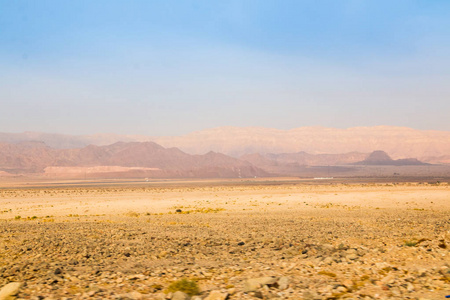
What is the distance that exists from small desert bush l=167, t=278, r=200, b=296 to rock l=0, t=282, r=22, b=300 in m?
3.01

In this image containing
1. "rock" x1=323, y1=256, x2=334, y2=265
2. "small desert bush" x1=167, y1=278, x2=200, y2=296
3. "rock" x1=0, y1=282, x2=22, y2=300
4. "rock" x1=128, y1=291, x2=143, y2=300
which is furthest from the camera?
"rock" x1=323, y1=256, x2=334, y2=265

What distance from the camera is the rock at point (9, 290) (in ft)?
29.1

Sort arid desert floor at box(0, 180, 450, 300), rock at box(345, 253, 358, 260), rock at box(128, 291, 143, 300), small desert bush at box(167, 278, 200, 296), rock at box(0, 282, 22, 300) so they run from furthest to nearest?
rock at box(345, 253, 358, 260), arid desert floor at box(0, 180, 450, 300), small desert bush at box(167, 278, 200, 296), rock at box(128, 291, 143, 300), rock at box(0, 282, 22, 300)

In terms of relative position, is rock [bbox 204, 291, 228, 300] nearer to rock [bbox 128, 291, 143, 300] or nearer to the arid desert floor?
the arid desert floor

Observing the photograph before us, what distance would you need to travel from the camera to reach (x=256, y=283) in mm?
9742

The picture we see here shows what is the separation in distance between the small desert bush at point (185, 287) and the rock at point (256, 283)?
1.03m

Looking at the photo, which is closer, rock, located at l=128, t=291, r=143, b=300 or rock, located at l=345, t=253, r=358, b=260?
rock, located at l=128, t=291, r=143, b=300

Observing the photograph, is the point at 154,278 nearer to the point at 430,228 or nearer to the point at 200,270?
the point at 200,270

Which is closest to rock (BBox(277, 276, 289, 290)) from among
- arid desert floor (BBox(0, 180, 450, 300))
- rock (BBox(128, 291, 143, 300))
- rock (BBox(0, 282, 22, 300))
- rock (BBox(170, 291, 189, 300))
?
arid desert floor (BBox(0, 180, 450, 300))

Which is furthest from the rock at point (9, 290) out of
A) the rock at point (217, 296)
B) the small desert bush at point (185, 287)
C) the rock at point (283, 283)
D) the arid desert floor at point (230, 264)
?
the rock at point (283, 283)

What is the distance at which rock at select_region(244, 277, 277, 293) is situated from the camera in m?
9.50

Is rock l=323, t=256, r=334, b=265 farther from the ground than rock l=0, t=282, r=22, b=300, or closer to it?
closer to it

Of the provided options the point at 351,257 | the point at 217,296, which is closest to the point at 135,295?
the point at 217,296

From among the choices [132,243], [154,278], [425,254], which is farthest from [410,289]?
[132,243]
